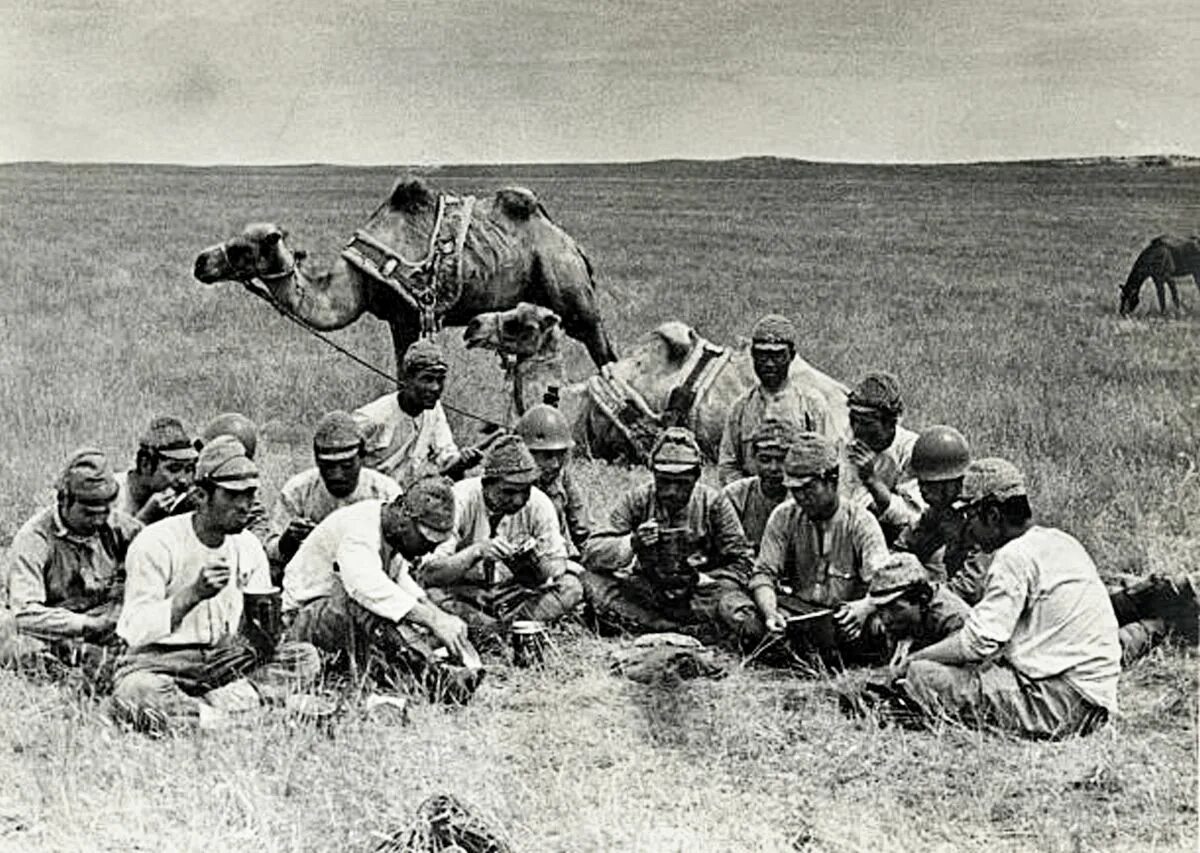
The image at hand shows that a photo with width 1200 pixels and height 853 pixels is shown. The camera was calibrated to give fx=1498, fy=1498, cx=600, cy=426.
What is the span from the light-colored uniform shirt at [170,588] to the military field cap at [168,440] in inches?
50.7

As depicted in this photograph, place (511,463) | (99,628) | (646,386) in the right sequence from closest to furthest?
(99,628)
(511,463)
(646,386)

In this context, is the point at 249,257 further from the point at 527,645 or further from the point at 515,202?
the point at 527,645

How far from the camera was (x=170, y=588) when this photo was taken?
614cm

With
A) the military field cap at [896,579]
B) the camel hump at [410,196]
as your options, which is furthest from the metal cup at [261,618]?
the camel hump at [410,196]

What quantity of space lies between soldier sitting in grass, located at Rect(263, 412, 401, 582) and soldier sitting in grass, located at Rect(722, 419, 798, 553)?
181 centimetres

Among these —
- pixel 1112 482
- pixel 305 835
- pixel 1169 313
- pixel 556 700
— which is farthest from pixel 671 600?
pixel 1169 313

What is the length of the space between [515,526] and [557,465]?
56 cm

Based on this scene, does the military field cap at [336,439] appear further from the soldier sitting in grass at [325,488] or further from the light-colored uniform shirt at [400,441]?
the light-colored uniform shirt at [400,441]

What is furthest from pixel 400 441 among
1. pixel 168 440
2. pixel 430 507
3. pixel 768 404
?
pixel 430 507

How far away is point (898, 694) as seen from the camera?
6.34 meters

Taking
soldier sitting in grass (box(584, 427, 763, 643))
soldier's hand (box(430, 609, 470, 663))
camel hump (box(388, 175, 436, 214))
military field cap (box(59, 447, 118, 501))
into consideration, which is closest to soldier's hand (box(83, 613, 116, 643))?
military field cap (box(59, 447, 118, 501))

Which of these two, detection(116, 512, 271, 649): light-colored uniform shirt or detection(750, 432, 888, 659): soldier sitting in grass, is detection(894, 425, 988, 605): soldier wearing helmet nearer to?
detection(750, 432, 888, 659): soldier sitting in grass

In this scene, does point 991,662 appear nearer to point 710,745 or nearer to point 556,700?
point 710,745

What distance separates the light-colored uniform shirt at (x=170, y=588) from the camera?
6.08 meters
